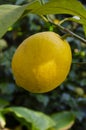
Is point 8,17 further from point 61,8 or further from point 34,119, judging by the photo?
point 34,119

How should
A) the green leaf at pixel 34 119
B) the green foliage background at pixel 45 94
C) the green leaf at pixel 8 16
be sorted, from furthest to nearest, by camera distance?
the green foliage background at pixel 45 94 < the green leaf at pixel 34 119 < the green leaf at pixel 8 16

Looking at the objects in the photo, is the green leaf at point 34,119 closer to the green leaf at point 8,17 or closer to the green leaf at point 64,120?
the green leaf at point 64,120

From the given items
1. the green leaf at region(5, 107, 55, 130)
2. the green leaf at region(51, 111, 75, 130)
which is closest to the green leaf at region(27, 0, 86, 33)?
the green leaf at region(5, 107, 55, 130)

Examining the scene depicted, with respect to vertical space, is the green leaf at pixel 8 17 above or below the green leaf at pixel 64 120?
above

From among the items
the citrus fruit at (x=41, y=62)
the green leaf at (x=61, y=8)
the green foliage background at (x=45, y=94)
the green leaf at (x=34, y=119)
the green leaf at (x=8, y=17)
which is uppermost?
the green leaf at (x=8, y=17)

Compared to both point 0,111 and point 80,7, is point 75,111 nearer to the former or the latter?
point 0,111

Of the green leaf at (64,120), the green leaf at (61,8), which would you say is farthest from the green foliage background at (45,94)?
the green leaf at (61,8)

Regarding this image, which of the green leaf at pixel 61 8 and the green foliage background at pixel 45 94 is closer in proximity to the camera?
the green leaf at pixel 61 8

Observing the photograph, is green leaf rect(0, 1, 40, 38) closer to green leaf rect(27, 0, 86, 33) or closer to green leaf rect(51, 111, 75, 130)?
green leaf rect(27, 0, 86, 33)
